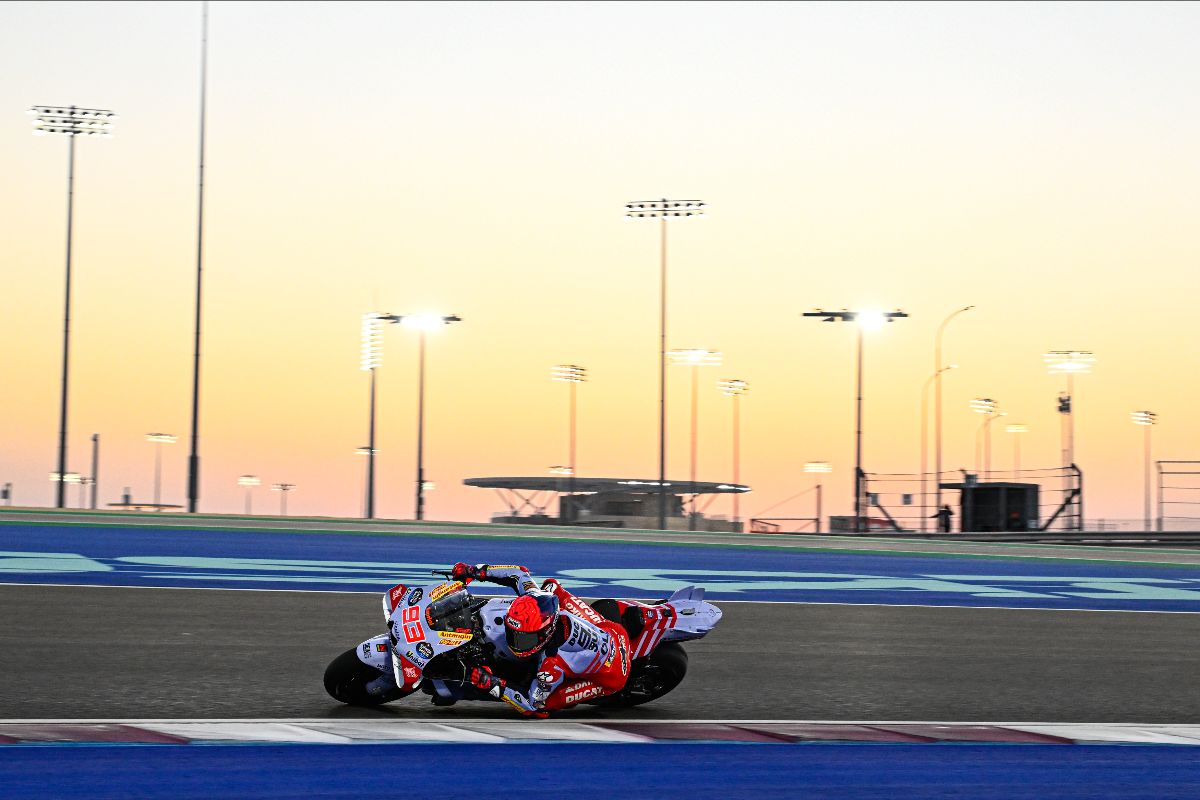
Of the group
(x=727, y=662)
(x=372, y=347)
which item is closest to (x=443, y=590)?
(x=727, y=662)

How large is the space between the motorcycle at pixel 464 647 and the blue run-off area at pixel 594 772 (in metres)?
0.77

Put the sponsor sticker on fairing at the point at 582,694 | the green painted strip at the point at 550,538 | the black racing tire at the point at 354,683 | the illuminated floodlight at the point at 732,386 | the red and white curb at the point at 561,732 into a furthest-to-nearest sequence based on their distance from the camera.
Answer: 1. the illuminated floodlight at the point at 732,386
2. the green painted strip at the point at 550,538
3. the black racing tire at the point at 354,683
4. the sponsor sticker on fairing at the point at 582,694
5. the red and white curb at the point at 561,732

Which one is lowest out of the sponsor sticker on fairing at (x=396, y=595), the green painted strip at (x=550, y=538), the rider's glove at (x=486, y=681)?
the rider's glove at (x=486, y=681)

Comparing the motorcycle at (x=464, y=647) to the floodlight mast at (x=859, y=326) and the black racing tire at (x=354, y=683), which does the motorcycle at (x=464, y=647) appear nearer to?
the black racing tire at (x=354, y=683)

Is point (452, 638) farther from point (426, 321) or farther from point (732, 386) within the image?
point (732, 386)

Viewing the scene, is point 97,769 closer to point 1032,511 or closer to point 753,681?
point 753,681

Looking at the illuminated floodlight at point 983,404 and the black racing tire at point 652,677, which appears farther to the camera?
the illuminated floodlight at point 983,404

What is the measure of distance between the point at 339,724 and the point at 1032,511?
44308mm

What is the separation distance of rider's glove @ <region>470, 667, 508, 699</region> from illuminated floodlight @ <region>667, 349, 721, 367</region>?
60.2m

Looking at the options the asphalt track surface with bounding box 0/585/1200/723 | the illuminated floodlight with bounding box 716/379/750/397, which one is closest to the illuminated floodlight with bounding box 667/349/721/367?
the illuminated floodlight with bounding box 716/379/750/397

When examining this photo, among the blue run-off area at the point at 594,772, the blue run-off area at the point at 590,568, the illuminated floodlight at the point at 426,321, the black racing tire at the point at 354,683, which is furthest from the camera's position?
the illuminated floodlight at the point at 426,321

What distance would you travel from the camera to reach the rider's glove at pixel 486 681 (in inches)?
310

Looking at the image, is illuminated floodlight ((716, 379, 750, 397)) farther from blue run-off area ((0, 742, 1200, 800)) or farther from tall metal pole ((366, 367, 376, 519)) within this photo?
blue run-off area ((0, 742, 1200, 800))

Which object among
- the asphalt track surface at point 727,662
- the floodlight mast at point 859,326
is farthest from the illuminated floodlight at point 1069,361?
the asphalt track surface at point 727,662
